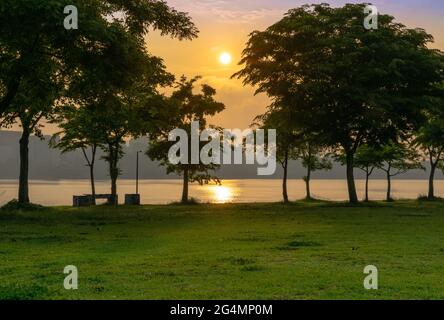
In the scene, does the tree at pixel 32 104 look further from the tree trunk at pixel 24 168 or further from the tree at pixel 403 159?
the tree at pixel 403 159

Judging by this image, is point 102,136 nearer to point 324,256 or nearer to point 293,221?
point 293,221

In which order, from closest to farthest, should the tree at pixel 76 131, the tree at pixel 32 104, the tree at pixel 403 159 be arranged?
the tree at pixel 32 104 → the tree at pixel 76 131 → the tree at pixel 403 159

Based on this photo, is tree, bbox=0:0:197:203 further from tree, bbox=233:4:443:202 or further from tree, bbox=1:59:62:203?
tree, bbox=233:4:443:202

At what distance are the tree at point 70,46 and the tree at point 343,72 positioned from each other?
13011 millimetres

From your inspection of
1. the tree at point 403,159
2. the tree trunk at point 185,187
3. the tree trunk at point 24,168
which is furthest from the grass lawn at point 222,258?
the tree at point 403,159

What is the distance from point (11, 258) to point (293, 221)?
17.9m

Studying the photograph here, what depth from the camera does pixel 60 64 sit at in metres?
36.3

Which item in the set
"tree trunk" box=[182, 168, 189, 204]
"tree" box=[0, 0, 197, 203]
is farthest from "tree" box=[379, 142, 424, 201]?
"tree" box=[0, 0, 197, 203]

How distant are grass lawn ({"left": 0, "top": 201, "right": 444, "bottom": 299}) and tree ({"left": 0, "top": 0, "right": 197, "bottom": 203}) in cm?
838

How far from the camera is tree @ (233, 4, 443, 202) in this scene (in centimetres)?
4544

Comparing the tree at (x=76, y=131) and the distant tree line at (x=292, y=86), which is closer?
the distant tree line at (x=292, y=86)

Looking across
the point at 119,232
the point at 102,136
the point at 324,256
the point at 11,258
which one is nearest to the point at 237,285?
the point at 324,256

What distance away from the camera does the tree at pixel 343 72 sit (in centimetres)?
4544

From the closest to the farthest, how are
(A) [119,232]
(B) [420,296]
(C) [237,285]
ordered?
(B) [420,296]
(C) [237,285]
(A) [119,232]
